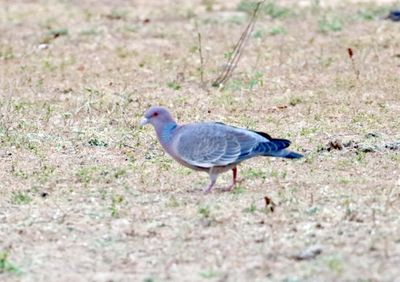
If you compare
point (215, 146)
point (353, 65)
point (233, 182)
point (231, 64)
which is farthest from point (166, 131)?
point (353, 65)

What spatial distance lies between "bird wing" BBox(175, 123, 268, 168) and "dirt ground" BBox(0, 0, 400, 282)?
0.65ft

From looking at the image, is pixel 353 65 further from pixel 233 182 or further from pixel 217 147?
pixel 217 147

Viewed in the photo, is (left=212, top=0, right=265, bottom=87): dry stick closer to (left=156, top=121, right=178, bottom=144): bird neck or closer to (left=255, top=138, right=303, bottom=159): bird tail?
(left=156, top=121, right=178, bottom=144): bird neck

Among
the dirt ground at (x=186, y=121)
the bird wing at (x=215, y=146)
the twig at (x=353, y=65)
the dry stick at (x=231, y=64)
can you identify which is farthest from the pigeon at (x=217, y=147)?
the twig at (x=353, y=65)

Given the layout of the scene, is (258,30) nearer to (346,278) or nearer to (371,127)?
(371,127)

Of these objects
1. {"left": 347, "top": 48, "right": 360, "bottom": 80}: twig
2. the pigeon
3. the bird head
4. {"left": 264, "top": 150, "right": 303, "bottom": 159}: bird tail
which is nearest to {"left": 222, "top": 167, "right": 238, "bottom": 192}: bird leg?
the pigeon

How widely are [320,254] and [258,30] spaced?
7513 mm

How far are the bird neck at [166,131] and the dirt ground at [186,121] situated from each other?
287 millimetres

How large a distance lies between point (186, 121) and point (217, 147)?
238cm

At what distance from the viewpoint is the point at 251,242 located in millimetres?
5383

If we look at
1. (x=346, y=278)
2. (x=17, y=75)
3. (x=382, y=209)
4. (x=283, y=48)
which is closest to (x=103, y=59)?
(x=17, y=75)

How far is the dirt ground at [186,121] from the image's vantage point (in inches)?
205

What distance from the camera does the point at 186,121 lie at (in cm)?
865

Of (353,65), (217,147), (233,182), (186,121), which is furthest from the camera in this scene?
(353,65)
